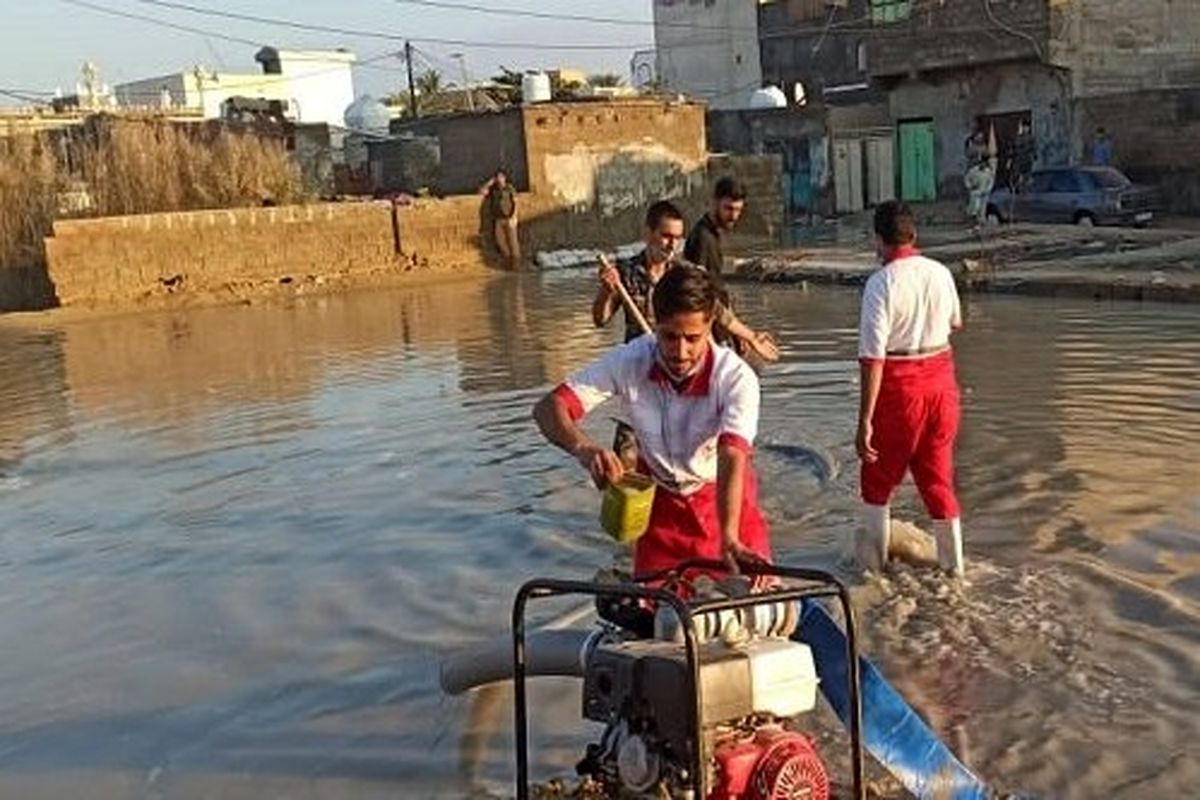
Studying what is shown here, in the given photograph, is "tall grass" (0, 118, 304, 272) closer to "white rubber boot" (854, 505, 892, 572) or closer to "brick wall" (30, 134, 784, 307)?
"brick wall" (30, 134, 784, 307)

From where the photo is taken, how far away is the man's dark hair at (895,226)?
20.4ft

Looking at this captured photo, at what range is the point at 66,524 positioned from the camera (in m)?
9.43

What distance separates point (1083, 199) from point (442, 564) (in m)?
22.3

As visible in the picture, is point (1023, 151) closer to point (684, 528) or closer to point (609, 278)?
point (609, 278)

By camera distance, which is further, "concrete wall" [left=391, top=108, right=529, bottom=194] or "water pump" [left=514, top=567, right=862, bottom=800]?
"concrete wall" [left=391, top=108, right=529, bottom=194]

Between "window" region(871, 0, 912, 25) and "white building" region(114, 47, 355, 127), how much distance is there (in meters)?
31.3


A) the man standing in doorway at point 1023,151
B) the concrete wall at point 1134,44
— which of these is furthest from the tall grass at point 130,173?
the concrete wall at point 1134,44

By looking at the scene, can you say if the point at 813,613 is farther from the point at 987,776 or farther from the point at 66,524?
the point at 66,524

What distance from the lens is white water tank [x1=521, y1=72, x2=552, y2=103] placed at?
34812mm

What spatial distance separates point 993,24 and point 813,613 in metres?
31.7

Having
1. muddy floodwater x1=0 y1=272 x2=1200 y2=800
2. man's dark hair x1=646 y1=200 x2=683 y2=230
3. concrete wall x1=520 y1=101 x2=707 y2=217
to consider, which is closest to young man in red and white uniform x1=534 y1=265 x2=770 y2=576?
muddy floodwater x1=0 y1=272 x2=1200 y2=800

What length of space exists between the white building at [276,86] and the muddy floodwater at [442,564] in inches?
2057

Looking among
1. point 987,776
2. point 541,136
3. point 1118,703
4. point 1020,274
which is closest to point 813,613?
point 987,776

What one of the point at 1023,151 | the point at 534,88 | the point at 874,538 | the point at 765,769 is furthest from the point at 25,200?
the point at 765,769
